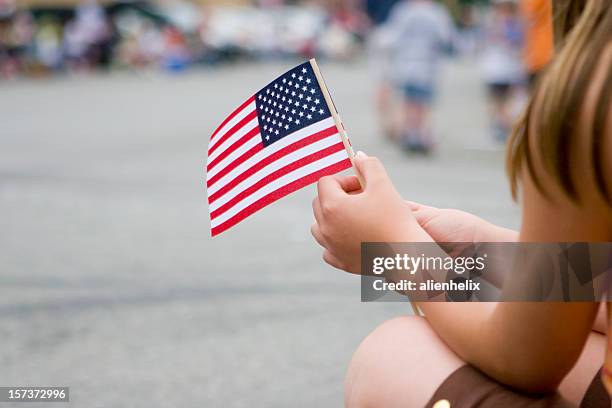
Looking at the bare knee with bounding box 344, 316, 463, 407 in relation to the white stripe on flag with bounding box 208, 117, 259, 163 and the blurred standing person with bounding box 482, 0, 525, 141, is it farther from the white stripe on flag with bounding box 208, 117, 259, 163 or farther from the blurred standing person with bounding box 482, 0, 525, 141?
the blurred standing person with bounding box 482, 0, 525, 141

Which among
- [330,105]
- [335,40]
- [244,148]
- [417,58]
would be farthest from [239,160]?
[335,40]

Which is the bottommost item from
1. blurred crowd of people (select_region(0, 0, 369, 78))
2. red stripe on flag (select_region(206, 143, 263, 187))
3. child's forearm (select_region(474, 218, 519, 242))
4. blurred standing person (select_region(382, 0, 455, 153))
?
child's forearm (select_region(474, 218, 519, 242))

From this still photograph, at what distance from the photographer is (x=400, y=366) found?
5.41ft

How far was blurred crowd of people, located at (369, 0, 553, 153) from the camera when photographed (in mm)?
9773

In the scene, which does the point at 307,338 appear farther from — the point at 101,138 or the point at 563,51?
the point at 101,138

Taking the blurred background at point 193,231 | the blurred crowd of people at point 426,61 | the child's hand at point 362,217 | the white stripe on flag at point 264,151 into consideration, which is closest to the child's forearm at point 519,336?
the child's hand at point 362,217

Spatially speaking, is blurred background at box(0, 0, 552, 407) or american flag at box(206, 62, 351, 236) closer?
american flag at box(206, 62, 351, 236)

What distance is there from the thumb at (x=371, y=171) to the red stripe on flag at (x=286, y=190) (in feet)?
0.85

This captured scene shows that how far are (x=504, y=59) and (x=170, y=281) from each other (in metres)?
6.37

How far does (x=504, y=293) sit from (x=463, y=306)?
123mm

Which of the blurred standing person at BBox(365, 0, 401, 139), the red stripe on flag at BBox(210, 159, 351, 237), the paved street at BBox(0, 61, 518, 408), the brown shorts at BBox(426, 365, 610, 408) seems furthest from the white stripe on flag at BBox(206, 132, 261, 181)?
the blurred standing person at BBox(365, 0, 401, 139)

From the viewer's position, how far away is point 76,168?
9.07 m

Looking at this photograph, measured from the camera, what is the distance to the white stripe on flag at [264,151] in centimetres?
204

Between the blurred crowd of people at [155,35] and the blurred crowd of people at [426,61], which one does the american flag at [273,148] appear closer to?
the blurred crowd of people at [426,61]
